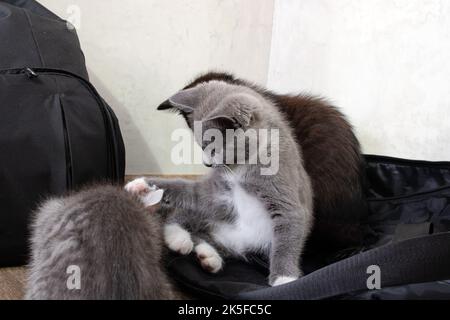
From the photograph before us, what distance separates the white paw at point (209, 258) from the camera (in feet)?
2.62

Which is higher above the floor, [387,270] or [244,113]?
[244,113]

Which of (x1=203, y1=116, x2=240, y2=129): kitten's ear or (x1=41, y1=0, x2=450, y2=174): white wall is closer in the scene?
(x1=203, y1=116, x2=240, y2=129): kitten's ear

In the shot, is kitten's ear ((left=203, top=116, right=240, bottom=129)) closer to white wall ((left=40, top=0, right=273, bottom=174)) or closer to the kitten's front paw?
the kitten's front paw

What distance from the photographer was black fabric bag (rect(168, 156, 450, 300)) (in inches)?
23.7

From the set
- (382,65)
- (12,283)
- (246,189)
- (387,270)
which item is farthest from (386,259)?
(382,65)

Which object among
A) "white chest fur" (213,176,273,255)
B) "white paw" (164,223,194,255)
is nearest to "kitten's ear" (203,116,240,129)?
"white chest fur" (213,176,273,255)

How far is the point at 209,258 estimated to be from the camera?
804 mm

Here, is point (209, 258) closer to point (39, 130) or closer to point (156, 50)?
point (39, 130)

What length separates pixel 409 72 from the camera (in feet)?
3.94

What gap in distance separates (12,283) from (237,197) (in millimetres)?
433

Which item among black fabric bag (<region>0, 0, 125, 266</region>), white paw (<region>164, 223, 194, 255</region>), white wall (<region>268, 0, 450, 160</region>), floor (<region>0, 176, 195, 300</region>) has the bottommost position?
floor (<region>0, 176, 195, 300</region>)
